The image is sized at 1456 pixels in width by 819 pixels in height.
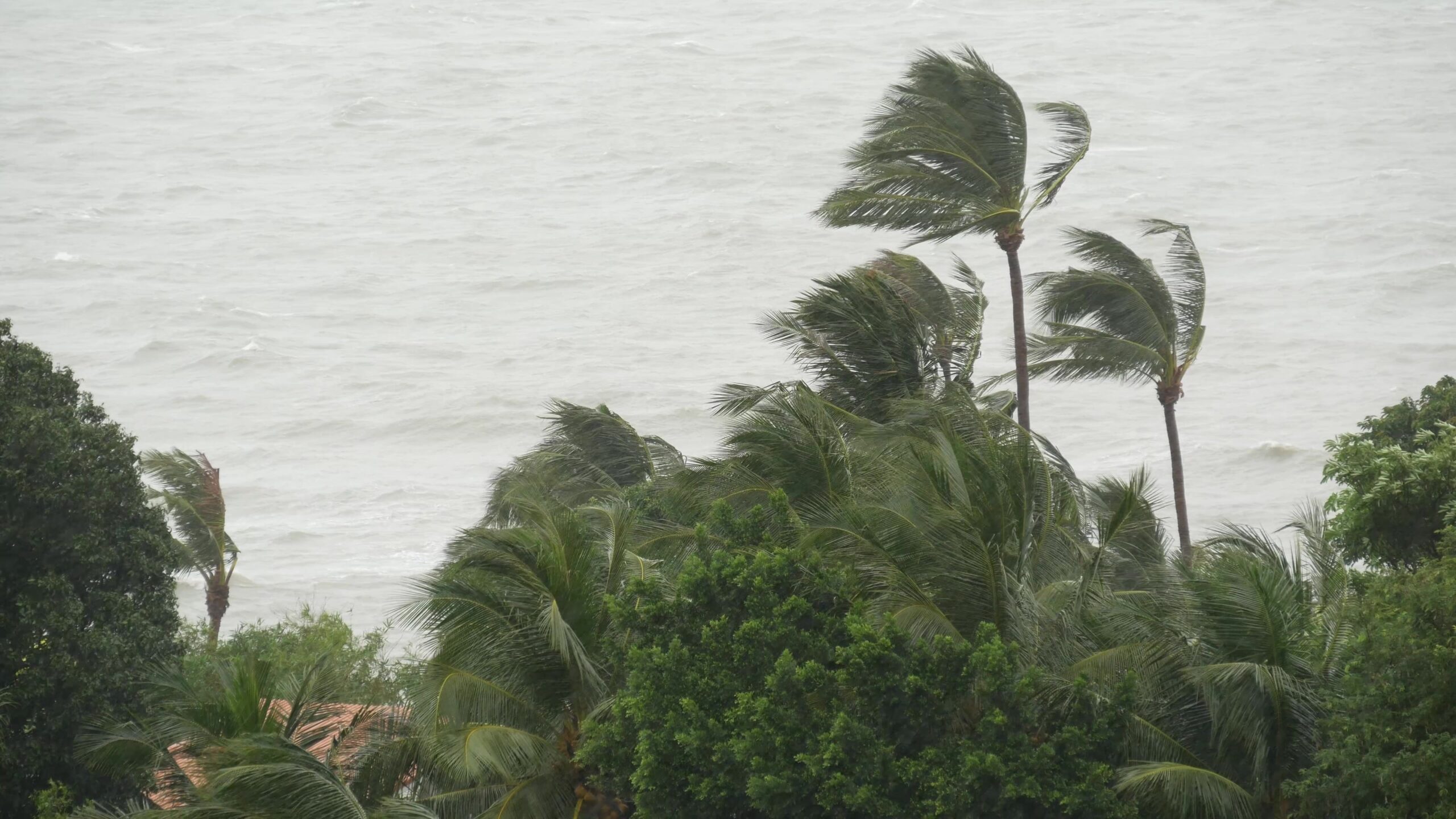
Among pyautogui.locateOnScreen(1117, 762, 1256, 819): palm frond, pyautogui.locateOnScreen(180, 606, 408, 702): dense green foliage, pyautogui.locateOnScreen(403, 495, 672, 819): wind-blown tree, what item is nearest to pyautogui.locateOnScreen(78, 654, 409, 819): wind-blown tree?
pyautogui.locateOnScreen(403, 495, 672, 819): wind-blown tree

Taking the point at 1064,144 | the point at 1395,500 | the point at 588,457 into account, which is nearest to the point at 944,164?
the point at 1064,144

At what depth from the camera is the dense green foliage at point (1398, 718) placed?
8.38 meters

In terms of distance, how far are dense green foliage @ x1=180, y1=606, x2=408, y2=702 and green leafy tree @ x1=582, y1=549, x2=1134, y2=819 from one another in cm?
459

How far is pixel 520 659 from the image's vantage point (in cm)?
1061

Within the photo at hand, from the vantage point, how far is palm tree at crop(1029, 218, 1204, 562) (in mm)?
18859

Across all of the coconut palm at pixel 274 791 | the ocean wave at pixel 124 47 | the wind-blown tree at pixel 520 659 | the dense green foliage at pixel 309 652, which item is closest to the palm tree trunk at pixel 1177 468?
the dense green foliage at pixel 309 652

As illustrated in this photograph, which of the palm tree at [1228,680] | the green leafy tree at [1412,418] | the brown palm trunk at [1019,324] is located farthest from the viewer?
the brown palm trunk at [1019,324]

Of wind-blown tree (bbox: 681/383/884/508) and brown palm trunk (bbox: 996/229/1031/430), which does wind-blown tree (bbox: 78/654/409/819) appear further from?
brown palm trunk (bbox: 996/229/1031/430)

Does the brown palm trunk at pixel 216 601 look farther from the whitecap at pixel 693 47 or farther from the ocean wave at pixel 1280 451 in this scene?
the whitecap at pixel 693 47

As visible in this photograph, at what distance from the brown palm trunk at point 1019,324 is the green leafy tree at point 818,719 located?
8.72 m

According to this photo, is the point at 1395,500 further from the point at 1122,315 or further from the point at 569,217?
the point at 569,217

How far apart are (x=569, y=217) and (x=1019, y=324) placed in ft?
280

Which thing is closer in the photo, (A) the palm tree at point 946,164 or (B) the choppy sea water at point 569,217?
(A) the palm tree at point 946,164

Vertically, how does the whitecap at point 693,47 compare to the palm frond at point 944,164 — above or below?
below
